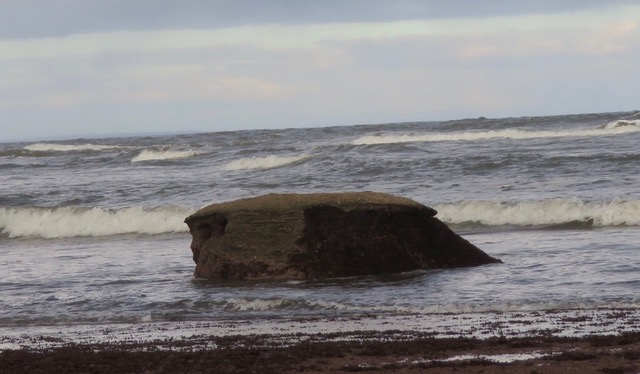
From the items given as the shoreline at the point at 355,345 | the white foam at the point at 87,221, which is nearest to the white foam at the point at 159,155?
the white foam at the point at 87,221

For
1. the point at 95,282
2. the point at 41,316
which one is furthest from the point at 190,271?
the point at 41,316

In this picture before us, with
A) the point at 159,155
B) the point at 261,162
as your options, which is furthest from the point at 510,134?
the point at 159,155

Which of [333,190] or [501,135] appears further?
[501,135]

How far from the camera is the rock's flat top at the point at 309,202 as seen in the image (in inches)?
609

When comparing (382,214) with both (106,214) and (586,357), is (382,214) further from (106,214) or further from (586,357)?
(106,214)

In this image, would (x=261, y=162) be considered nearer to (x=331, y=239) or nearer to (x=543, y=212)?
(x=543, y=212)

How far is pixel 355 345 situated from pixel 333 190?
19.3 metres

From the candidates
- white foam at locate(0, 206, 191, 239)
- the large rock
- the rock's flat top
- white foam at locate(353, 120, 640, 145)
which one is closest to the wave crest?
white foam at locate(353, 120, 640, 145)

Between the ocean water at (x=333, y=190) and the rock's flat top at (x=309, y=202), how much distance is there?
108 centimetres

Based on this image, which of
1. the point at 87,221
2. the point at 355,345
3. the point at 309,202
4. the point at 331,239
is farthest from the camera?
the point at 87,221

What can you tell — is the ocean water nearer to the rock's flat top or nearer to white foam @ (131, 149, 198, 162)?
the rock's flat top

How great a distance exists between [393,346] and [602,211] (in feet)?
41.5

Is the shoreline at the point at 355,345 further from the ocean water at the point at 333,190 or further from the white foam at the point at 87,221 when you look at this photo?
the white foam at the point at 87,221

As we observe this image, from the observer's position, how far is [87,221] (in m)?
27.3
